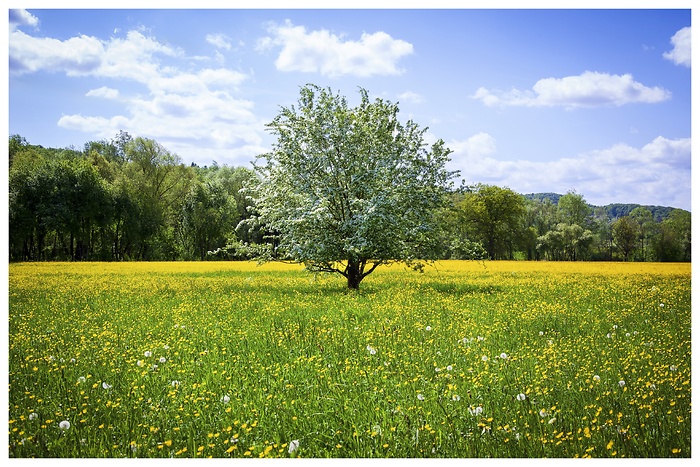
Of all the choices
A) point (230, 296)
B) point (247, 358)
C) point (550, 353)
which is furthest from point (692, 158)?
point (230, 296)

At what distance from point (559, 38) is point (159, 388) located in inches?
201

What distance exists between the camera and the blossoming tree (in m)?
10.2

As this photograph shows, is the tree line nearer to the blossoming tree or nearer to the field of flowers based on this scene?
the blossoming tree

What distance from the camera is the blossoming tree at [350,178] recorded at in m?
10.2

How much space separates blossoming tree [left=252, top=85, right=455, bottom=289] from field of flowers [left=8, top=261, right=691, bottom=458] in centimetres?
222

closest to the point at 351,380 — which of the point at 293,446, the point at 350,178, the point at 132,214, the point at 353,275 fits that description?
the point at 293,446

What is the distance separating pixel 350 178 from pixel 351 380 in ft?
21.2

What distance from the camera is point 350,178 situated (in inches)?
413

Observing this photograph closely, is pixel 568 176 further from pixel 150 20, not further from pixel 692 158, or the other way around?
pixel 150 20

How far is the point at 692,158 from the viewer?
15.8 feet

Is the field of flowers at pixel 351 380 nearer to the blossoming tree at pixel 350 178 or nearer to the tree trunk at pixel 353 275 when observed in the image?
the blossoming tree at pixel 350 178

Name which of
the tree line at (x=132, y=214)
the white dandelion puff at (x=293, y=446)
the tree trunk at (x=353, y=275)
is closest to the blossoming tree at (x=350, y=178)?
the tree trunk at (x=353, y=275)

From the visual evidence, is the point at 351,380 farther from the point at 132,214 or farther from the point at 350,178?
the point at 132,214

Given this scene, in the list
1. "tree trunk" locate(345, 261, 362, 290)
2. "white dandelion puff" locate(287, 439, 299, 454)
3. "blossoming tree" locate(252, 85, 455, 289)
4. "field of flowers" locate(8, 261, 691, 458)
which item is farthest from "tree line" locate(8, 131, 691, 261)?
"white dandelion puff" locate(287, 439, 299, 454)
